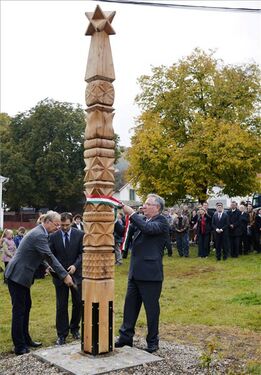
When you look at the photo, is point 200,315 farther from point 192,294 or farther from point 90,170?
point 90,170

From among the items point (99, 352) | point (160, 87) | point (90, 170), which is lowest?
point (99, 352)

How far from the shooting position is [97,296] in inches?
255

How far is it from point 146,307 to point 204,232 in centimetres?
1204

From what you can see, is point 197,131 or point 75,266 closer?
point 75,266

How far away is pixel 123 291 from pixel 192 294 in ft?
5.65

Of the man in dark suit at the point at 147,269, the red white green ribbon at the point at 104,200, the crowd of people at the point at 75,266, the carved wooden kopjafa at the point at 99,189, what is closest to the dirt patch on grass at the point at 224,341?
the man in dark suit at the point at 147,269

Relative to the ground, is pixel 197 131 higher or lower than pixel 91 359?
higher

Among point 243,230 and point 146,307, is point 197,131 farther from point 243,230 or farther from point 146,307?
point 146,307

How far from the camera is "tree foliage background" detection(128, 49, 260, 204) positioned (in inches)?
973

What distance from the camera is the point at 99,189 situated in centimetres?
666

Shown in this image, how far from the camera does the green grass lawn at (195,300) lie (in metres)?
8.88

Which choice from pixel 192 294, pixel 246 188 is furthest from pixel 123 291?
pixel 246 188

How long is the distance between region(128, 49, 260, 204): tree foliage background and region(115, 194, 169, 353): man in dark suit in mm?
17421

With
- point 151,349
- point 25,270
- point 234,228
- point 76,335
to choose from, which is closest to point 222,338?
point 151,349
